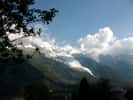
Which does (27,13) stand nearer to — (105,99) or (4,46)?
(4,46)

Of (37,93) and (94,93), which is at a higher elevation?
(37,93)

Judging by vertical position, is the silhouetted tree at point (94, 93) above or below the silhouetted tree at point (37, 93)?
below

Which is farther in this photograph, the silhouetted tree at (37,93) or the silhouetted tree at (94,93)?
the silhouetted tree at (37,93)

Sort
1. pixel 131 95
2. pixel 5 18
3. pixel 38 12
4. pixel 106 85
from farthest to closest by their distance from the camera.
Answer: pixel 106 85 → pixel 131 95 → pixel 38 12 → pixel 5 18

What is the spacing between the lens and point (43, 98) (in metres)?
109

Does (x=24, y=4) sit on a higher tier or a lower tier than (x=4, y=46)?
higher

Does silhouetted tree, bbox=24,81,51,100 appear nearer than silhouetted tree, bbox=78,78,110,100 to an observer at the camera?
No

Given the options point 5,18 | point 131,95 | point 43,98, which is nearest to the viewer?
point 5,18

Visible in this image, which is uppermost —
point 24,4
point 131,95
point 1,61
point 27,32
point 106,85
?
point 106,85

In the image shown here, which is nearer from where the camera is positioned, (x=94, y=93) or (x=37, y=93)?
(x=94, y=93)

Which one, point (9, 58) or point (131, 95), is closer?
point (9, 58)

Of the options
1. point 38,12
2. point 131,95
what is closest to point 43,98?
point 131,95

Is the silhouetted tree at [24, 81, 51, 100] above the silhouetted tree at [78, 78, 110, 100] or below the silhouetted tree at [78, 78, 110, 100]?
above

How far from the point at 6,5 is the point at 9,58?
3.42m
